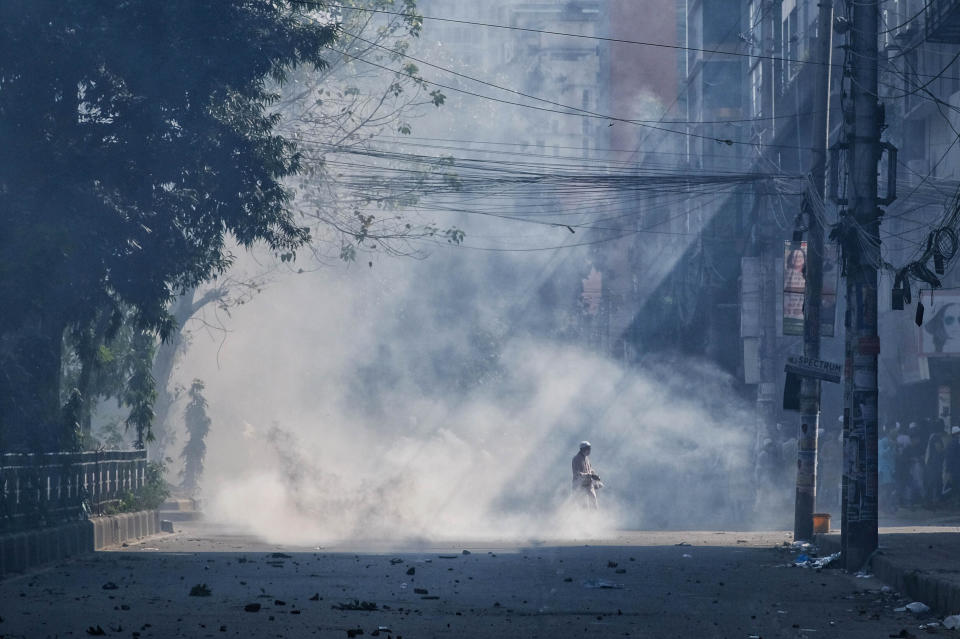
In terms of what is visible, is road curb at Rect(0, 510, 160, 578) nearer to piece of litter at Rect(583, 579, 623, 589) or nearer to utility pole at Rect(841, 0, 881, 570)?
piece of litter at Rect(583, 579, 623, 589)

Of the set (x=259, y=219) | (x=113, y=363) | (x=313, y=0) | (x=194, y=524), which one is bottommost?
(x=194, y=524)

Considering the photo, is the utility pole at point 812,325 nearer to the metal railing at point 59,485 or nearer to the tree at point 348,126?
the tree at point 348,126

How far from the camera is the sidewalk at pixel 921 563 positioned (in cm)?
1183

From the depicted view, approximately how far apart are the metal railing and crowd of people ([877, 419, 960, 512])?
1576cm

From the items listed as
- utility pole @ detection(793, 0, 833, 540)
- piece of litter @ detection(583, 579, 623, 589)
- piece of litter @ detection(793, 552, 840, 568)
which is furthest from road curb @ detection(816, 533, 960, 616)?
utility pole @ detection(793, 0, 833, 540)

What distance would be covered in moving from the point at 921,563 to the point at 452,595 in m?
4.83

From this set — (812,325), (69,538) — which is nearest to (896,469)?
(812,325)

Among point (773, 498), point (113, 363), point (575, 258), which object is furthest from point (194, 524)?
point (575, 258)

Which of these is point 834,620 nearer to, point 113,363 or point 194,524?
point 113,363

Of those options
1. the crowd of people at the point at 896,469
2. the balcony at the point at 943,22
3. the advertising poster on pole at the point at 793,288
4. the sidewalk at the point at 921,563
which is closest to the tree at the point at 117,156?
the sidewalk at the point at 921,563

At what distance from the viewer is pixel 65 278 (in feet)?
60.5

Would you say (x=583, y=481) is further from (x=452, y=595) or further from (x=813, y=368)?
(x=452, y=595)

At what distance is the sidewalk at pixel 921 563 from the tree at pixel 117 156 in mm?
9112

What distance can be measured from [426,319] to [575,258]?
17.3 m
